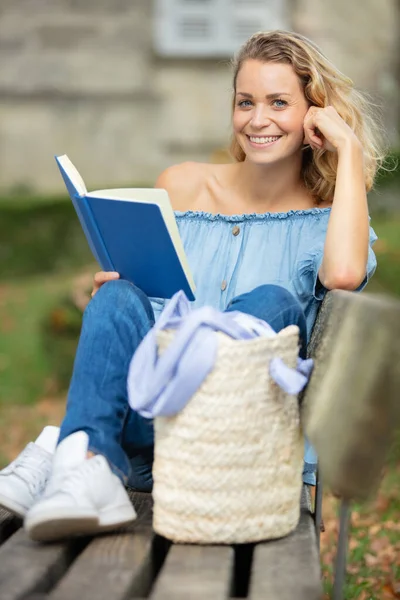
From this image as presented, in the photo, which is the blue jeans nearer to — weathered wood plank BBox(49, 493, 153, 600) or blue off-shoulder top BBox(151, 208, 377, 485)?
weathered wood plank BBox(49, 493, 153, 600)

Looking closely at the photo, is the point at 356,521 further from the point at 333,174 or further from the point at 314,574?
the point at 314,574

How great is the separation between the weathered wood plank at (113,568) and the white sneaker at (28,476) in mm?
231

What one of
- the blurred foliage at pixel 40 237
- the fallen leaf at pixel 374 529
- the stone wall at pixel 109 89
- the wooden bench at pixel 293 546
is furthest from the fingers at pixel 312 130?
the stone wall at pixel 109 89

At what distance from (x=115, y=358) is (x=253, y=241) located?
2.32 feet

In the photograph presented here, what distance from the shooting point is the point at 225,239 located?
2836 millimetres

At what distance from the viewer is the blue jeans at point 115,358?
Answer: 220 centimetres

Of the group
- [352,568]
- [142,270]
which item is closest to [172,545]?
[142,270]

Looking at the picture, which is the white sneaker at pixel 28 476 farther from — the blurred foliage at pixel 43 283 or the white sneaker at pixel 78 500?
the blurred foliage at pixel 43 283

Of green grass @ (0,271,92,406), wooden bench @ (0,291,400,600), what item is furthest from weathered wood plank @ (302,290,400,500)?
green grass @ (0,271,92,406)

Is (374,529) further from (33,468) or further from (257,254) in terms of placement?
(33,468)

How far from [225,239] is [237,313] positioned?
2.31 feet

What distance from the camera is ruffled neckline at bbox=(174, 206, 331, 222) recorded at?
2.81m

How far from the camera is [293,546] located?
2.07 metres

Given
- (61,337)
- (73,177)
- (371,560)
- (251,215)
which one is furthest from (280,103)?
(61,337)
